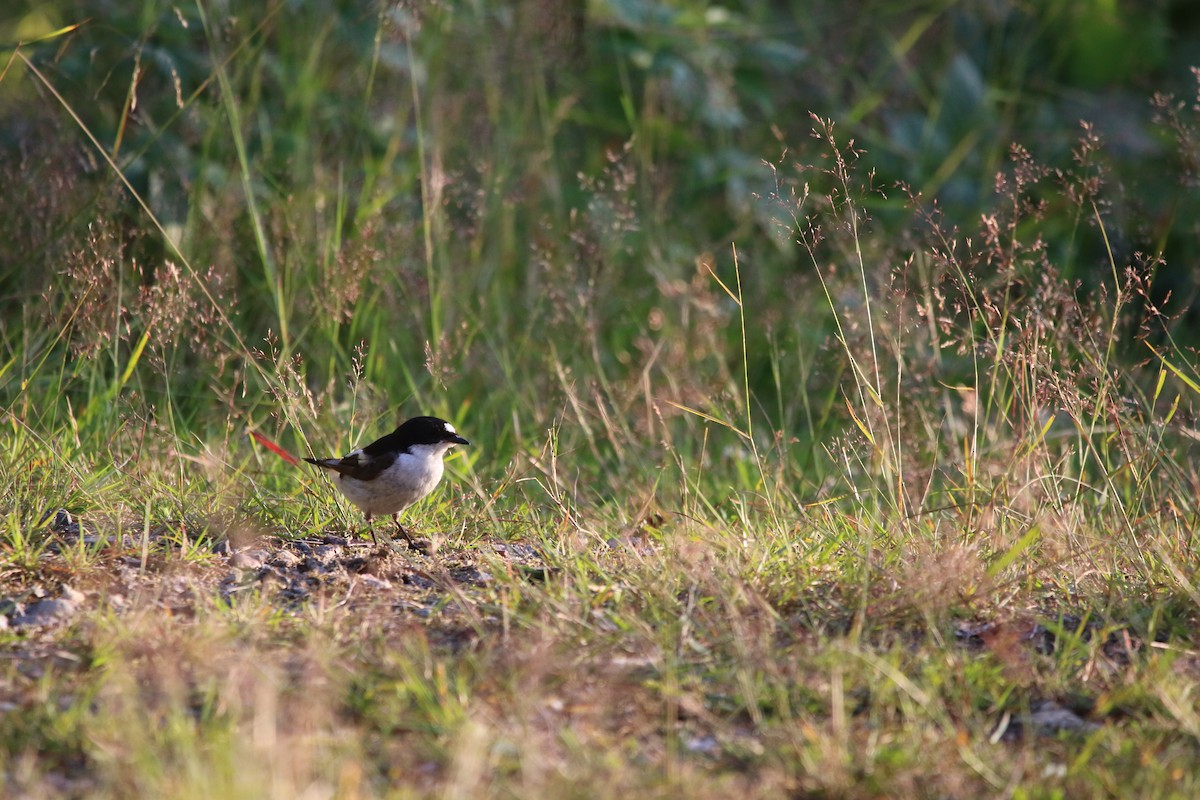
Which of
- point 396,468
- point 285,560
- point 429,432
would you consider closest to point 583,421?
point 429,432

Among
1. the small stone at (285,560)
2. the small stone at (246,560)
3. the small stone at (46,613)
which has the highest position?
the small stone at (46,613)

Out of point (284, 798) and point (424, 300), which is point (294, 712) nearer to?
point (284, 798)

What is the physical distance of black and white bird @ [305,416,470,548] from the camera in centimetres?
402

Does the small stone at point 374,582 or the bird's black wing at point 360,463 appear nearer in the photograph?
the small stone at point 374,582

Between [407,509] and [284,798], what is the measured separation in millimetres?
2166

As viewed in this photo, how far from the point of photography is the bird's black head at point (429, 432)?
439 centimetres

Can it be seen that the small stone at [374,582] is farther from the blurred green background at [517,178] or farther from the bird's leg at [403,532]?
the blurred green background at [517,178]

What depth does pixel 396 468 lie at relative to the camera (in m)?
4.07

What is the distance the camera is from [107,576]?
3.37 metres

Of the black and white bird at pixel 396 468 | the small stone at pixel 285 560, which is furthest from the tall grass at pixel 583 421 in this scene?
the black and white bird at pixel 396 468

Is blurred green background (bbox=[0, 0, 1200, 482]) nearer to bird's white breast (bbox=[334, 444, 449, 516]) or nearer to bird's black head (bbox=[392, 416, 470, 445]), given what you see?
bird's black head (bbox=[392, 416, 470, 445])

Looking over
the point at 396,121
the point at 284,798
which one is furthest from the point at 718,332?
the point at 284,798

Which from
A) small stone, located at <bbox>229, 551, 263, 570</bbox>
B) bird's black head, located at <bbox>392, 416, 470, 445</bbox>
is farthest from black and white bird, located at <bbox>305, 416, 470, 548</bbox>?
small stone, located at <bbox>229, 551, 263, 570</bbox>

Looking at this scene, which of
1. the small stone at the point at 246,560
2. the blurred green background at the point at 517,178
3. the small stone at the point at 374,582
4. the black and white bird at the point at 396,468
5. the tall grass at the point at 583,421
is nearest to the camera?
the tall grass at the point at 583,421
